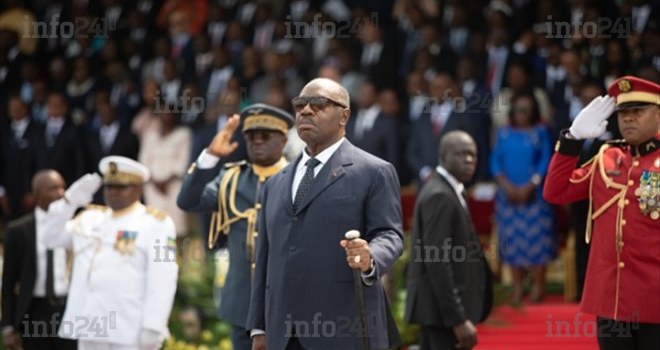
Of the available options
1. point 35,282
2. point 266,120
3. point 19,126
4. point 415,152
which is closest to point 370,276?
point 266,120

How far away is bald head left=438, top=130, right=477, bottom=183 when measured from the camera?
8859mm

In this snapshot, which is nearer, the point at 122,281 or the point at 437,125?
the point at 122,281

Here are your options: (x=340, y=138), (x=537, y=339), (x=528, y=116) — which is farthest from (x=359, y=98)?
(x=340, y=138)

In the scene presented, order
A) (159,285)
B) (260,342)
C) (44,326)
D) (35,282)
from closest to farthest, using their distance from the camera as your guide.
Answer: (260,342), (159,285), (44,326), (35,282)

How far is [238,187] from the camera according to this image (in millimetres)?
8289

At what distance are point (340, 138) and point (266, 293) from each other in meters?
0.92

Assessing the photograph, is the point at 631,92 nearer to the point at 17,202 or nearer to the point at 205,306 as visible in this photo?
the point at 205,306

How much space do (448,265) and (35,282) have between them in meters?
3.69

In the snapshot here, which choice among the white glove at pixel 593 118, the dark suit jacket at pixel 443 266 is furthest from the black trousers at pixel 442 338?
the white glove at pixel 593 118

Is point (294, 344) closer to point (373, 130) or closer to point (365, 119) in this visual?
point (373, 130)

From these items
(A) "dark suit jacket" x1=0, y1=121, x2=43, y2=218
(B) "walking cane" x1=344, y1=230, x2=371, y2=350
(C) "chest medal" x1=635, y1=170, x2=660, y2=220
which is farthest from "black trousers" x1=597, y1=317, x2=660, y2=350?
(A) "dark suit jacket" x1=0, y1=121, x2=43, y2=218

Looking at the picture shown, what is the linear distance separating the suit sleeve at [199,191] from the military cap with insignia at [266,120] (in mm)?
423

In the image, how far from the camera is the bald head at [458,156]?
8859 mm

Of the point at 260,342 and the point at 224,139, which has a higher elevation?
the point at 224,139
